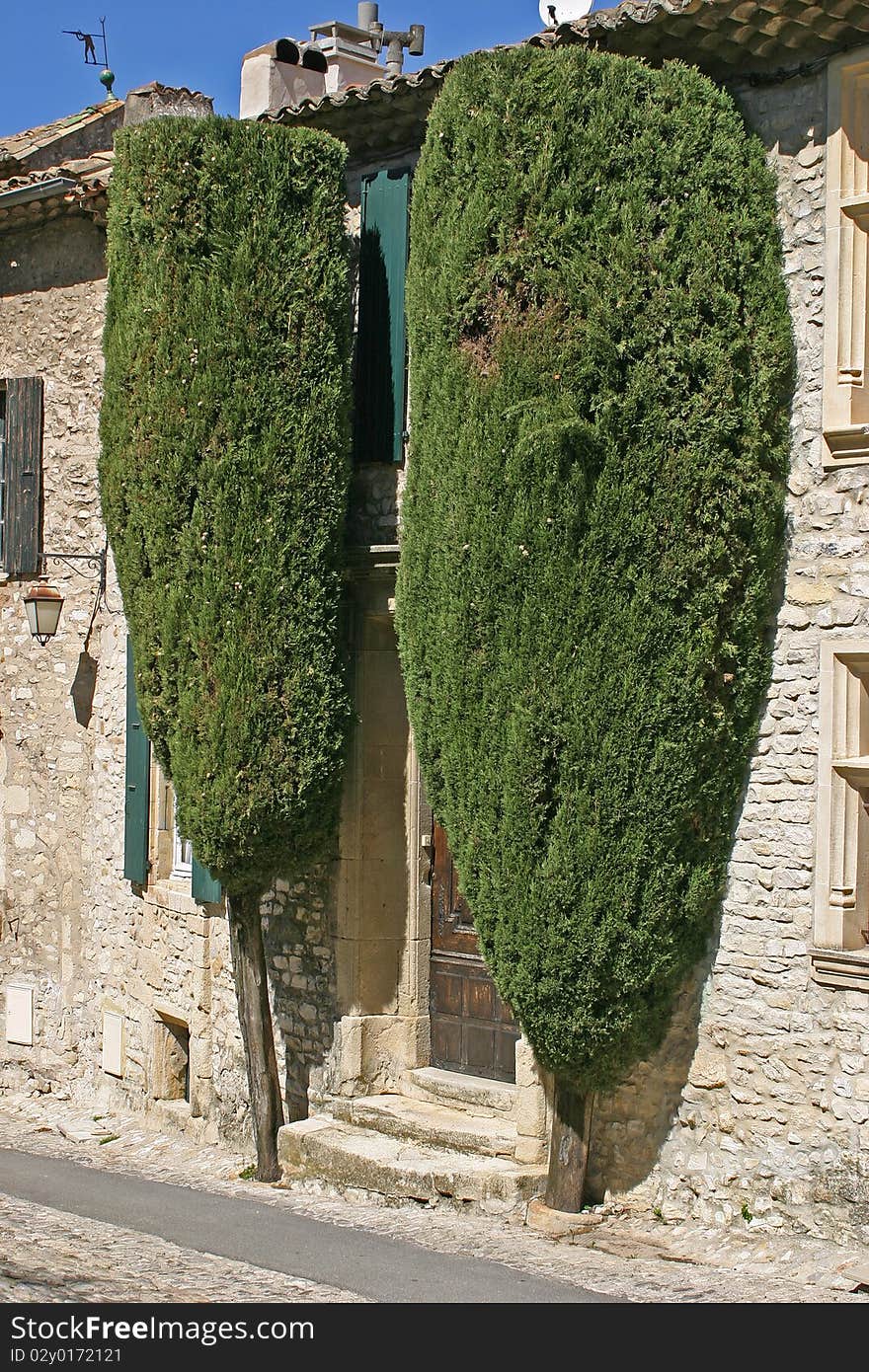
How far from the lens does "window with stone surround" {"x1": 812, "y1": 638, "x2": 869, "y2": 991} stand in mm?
7816

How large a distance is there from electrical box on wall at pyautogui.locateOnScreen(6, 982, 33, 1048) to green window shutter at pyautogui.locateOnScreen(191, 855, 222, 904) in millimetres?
2865

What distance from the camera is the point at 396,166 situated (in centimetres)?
992

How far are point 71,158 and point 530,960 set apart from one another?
8323 millimetres

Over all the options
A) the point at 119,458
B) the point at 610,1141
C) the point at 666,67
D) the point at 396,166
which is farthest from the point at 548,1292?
the point at 396,166

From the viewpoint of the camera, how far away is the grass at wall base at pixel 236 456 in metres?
9.25

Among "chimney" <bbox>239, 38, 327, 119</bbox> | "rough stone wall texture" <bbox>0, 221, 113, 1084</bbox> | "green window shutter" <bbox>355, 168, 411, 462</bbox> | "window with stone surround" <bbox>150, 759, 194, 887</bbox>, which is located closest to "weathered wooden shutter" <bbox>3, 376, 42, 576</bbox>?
"rough stone wall texture" <bbox>0, 221, 113, 1084</bbox>

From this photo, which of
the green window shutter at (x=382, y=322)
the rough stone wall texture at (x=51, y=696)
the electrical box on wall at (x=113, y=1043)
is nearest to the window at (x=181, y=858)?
the rough stone wall texture at (x=51, y=696)

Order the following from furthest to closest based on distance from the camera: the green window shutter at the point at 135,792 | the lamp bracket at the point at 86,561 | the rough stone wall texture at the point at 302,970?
the lamp bracket at the point at 86,561 → the green window shutter at the point at 135,792 → the rough stone wall texture at the point at 302,970

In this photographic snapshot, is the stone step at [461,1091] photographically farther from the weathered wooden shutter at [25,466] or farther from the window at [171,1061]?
the weathered wooden shutter at [25,466]

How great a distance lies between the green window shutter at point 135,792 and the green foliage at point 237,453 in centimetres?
221

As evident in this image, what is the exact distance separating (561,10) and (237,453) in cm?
305

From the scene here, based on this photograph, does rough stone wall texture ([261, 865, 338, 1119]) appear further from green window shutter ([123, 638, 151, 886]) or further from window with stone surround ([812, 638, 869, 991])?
window with stone surround ([812, 638, 869, 991])

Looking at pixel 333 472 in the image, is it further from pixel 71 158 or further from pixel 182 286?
pixel 71 158

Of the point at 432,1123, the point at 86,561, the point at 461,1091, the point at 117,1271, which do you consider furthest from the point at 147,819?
the point at 117,1271
